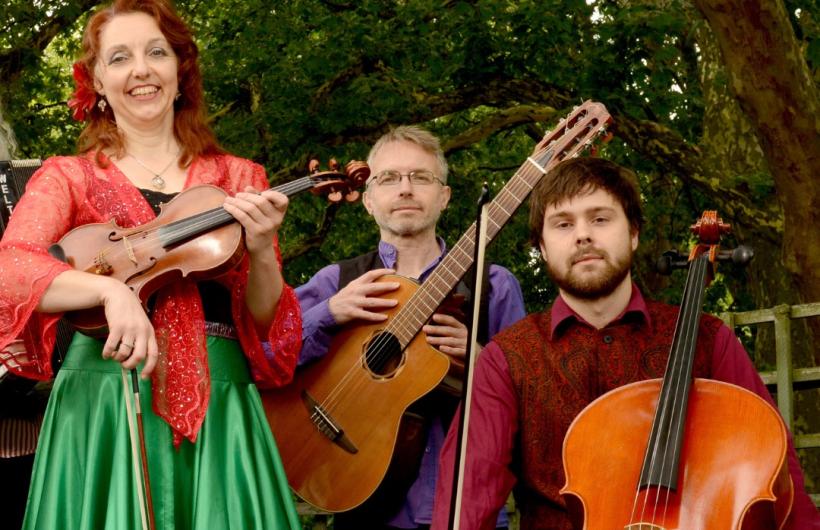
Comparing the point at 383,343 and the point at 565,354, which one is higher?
the point at 383,343

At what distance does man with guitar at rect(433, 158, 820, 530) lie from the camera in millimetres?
3113

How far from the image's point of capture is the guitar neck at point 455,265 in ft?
12.4

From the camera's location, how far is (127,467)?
9.38 feet

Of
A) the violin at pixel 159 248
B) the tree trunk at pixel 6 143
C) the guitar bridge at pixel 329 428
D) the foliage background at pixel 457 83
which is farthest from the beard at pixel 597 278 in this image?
the foliage background at pixel 457 83

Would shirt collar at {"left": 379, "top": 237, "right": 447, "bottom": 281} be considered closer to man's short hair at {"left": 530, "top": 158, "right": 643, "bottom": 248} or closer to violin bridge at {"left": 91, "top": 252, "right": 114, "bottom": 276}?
man's short hair at {"left": 530, "top": 158, "right": 643, "bottom": 248}

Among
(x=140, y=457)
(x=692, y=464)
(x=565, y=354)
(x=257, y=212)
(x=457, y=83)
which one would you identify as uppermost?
(x=457, y=83)

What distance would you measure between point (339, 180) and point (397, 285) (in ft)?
2.46

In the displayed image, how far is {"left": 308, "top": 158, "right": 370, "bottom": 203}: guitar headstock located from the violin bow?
77 cm

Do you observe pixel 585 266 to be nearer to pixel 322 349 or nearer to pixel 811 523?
pixel 811 523

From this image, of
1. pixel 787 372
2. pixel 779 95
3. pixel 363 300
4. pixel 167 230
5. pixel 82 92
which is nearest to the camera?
pixel 167 230

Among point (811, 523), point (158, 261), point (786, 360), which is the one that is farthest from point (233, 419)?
point (786, 360)

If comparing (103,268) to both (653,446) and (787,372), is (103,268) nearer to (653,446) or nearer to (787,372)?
(653,446)

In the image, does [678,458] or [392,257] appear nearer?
[678,458]

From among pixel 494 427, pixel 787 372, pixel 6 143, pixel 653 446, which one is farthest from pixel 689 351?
pixel 787 372
